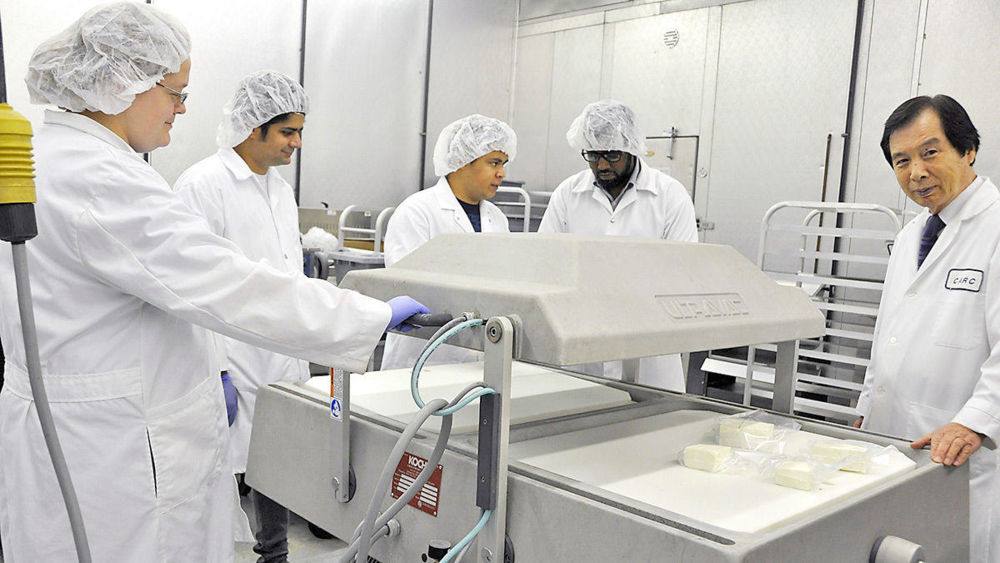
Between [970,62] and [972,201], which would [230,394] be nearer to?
[972,201]

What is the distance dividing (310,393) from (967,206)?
139 centimetres

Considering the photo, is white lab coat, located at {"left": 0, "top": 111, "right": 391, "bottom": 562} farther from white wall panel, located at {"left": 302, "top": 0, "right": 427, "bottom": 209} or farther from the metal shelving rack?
white wall panel, located at {"left": 302, "top": 0, "right": 427, "bottom": 209}

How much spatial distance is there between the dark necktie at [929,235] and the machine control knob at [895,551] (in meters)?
0.94

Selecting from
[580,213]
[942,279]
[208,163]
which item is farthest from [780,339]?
[208,163]

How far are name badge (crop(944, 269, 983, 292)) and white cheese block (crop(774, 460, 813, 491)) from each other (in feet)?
2.54

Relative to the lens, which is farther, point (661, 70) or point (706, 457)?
point (661, 70)

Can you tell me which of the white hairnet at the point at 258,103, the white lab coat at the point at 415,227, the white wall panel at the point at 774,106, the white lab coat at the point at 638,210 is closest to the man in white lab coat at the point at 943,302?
the white lab coat at the point at 638,210

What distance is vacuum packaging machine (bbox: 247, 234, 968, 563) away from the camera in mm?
866

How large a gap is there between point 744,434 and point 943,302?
28.7 inches

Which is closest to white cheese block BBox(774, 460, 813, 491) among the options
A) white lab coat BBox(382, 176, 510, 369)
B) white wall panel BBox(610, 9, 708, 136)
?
white lab coat BBox(382, 176, 510, 369)

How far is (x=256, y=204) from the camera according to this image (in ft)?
7.20

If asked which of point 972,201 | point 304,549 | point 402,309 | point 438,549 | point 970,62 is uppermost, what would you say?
point 970,62

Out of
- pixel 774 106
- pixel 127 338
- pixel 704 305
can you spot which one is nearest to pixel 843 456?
pixel 704 305

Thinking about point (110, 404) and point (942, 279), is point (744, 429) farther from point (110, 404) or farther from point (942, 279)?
point (110, 404)
